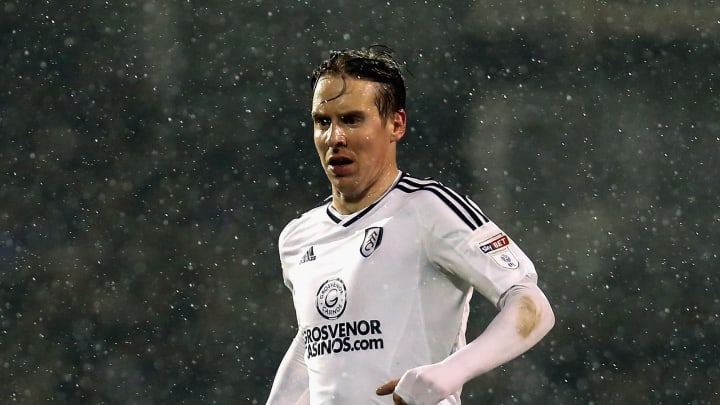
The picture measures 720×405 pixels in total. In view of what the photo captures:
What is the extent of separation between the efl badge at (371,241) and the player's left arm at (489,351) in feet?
1.26

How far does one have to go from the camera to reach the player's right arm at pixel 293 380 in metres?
3.36

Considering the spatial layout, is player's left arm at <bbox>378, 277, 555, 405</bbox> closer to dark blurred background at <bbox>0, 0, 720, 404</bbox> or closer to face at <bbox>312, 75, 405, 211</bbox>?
face at <bbox>312, 75, 405, 211</bbox>

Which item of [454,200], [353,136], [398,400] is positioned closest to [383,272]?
[454,200]

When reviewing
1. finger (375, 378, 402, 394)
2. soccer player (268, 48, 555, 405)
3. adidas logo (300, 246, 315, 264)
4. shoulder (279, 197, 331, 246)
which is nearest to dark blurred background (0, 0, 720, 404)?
shoulder (279, 197, 331, 246)

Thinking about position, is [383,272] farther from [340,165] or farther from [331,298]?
[340,165]

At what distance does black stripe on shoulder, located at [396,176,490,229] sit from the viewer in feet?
9.89

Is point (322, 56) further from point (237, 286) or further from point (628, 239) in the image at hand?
point (628, 239)

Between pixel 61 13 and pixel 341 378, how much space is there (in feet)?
21.1

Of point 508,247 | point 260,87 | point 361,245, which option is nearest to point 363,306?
point 361,245

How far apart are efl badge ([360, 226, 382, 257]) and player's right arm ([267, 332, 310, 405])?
39cm

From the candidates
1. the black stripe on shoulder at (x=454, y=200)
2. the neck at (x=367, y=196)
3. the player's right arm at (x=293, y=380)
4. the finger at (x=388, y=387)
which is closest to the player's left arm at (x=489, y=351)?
the finger at (x=388, y=387)

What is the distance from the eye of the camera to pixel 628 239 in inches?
326

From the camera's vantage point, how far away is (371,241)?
123 inches

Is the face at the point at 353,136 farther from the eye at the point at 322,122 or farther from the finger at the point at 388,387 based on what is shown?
the finger at the point at 388,387
